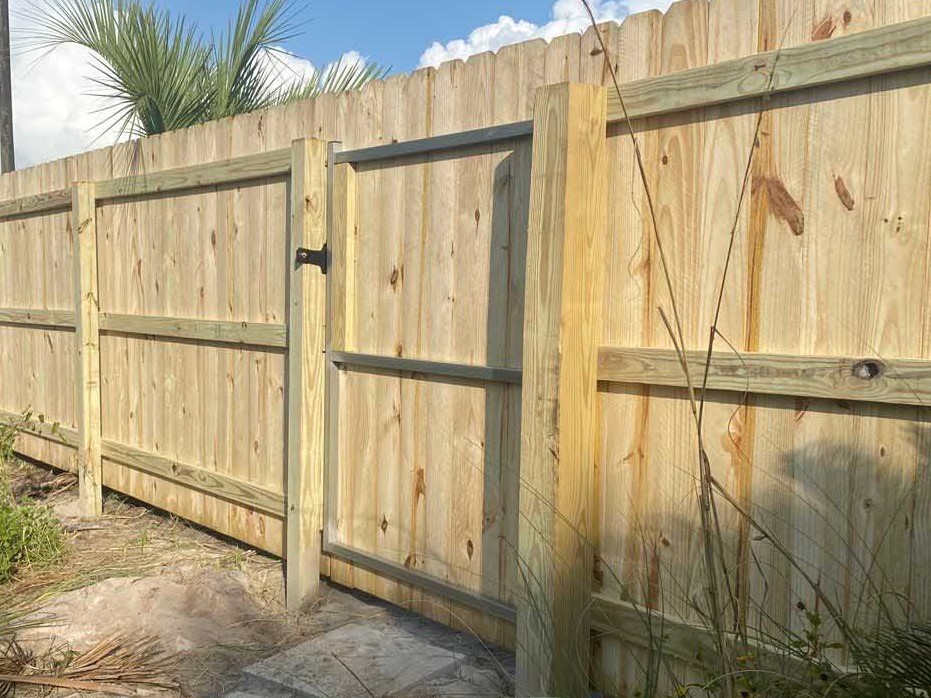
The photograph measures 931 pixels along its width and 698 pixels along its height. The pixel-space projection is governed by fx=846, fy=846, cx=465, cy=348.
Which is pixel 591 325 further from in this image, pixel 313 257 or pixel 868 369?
pixel 313 257

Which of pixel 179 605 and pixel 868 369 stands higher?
pixel 868 369

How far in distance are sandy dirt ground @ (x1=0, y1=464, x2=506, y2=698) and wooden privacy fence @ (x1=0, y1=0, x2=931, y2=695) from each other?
0.19 metres

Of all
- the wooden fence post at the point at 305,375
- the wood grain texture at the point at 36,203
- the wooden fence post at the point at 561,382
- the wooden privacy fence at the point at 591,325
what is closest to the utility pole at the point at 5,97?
the wood grain texture at the point at 36,203

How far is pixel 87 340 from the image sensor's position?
5.21m

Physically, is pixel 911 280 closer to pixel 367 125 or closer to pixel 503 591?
pixel 503 591

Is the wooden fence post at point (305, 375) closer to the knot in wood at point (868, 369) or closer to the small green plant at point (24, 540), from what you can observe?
the small green plant at point (24, 540)

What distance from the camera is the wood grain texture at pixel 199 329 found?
12.8 feet

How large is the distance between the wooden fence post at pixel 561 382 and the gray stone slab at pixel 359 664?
45 centimetres

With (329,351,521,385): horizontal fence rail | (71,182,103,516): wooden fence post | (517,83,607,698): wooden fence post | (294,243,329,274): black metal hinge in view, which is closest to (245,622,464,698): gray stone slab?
(517,83,607,698): wooden fence post

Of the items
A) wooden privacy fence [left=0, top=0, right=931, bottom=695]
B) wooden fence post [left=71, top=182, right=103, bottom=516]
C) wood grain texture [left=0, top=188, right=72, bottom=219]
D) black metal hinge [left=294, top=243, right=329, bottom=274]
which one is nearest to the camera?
wooden privacy fence [left=0, top=0, right=931, bottom=695]

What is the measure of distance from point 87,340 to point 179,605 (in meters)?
2.23

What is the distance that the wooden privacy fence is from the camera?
2064 millimetres

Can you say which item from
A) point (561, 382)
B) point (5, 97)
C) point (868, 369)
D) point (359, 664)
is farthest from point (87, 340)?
point (5, 97)

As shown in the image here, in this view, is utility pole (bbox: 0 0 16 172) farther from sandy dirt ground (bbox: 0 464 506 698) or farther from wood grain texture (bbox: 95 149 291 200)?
sandy dirt ground (bbox: 0 464 506 698)
